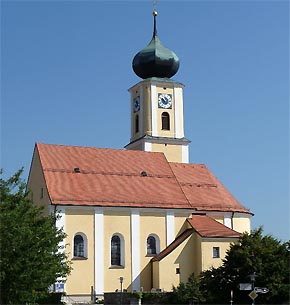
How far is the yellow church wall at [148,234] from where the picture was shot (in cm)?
4581

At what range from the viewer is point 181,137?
6012 centimetres

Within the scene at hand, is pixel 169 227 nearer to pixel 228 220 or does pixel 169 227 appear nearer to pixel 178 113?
pixel 228 220

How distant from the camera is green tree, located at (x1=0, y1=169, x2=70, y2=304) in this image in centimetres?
2405

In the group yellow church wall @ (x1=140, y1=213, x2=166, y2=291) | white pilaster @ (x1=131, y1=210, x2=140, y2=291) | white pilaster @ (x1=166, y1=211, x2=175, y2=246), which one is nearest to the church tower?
white pilaster @ (x1=166, y1=211, x2=175, y2=246)

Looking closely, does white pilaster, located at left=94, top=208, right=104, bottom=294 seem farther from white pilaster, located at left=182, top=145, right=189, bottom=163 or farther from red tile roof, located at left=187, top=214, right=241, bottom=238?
white pilaster, located at left=182, top=145, right=189, bottom=163

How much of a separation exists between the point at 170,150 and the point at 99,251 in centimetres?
1666

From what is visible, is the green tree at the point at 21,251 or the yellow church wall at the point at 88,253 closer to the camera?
the green tree at the point at 21,251

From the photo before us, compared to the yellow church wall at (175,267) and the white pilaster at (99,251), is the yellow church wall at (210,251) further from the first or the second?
the white pilaster at (99,251)

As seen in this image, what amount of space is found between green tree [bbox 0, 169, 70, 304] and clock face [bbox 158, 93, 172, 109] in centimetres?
3419

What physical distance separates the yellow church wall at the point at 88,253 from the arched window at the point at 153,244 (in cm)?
437

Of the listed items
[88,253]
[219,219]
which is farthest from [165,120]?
[88,253]

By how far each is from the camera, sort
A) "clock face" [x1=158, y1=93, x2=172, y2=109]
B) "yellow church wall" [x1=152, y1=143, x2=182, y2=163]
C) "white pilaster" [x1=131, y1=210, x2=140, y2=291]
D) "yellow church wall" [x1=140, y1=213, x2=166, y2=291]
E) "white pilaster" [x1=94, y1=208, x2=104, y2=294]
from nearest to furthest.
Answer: "white pilaster" [x1=94, y1=208, x2=104, y2=294] < "white pilaster" [x1=131, y1=210, x2=140, y2=291] < "yellow church wall" [x1=140, y1=213, x2=166, y2=291] < "yellow church wall" [x1=152, y1=143, x2=182, y2=163] < "clock face" [x1=158, y1=93, x2=172, y2=109]

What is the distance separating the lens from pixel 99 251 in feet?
147

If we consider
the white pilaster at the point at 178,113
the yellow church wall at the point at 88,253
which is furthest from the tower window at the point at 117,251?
the white pilaster at the point at 178,113
